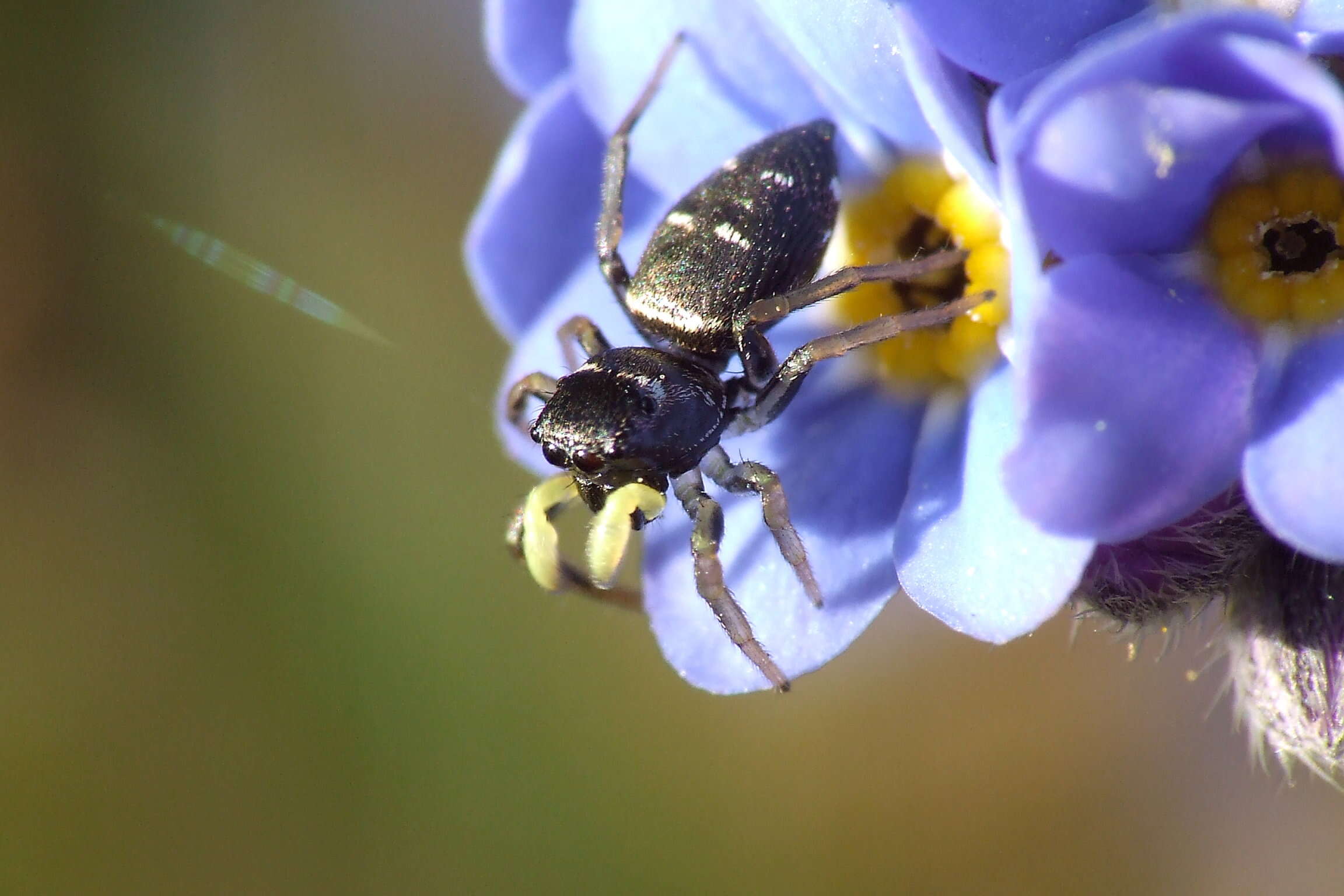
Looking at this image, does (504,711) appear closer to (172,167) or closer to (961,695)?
(961,695)

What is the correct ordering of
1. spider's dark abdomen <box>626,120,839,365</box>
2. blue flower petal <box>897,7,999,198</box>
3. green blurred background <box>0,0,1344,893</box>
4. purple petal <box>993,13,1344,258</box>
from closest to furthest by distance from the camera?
purple petal <box>993,13,1344,258</box>
blue flower petal <box>897,7,999,198</box>
spider's dark abdomen <box>626,120,839,365</box>
green blurred background <box>0,0,1344,893</box>

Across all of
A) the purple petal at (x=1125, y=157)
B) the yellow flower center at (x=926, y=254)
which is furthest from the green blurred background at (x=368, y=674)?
the purple petal at (x=1125, y=157)

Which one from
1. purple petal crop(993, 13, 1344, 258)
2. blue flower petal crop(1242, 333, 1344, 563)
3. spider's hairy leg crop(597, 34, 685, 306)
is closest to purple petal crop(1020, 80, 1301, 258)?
purple petal crop(993, 13, 1344, 258)

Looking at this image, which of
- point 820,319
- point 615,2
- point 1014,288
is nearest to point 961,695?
point 820,319

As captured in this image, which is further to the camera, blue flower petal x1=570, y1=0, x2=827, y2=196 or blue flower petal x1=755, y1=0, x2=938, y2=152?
blue flower petal x1=570, y1=0, x2=827, y2=196

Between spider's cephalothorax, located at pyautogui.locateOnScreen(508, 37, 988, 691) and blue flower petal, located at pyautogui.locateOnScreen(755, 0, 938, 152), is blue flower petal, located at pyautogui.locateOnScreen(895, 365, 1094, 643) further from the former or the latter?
blue flower petal, located at pyautogui.locateOnScreen(755, 0, 938, 152)

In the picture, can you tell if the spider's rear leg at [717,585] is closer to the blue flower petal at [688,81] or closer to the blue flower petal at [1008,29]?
the blue flower petal at [688,81]
